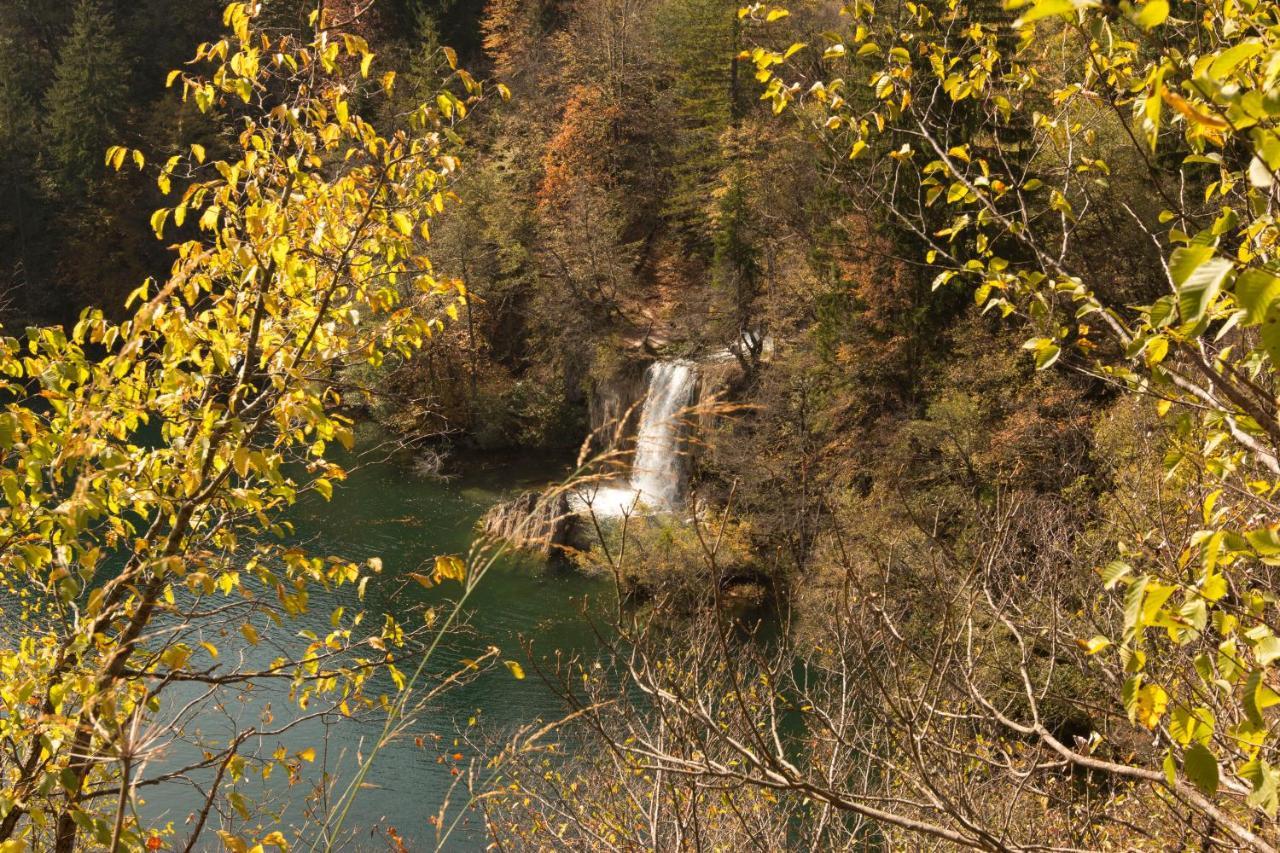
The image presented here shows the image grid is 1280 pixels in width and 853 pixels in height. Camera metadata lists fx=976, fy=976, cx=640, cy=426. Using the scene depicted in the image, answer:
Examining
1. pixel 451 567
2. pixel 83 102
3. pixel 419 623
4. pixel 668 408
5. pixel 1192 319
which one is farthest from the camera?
pixel 83 102

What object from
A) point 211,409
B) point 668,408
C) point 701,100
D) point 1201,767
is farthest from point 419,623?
point 701,100

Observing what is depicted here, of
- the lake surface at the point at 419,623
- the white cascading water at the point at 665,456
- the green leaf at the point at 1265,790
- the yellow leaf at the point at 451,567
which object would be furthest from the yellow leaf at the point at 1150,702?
the white cascading water at the point at 665,456

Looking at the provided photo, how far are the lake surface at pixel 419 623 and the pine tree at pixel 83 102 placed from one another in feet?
64.2

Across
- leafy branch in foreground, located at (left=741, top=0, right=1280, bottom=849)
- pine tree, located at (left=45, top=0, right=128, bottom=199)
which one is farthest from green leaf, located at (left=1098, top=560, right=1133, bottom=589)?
pine tree, located at (left=45, top=0, right=128, bottom=199)

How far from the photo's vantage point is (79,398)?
3123 millimetres

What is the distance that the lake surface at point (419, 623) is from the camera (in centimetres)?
1113

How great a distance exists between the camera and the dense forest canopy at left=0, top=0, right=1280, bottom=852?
2178 millimetres

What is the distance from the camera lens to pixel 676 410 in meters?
7.20

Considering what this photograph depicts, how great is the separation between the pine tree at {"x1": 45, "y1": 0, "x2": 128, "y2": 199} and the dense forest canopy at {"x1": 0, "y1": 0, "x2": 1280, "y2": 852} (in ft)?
0.62

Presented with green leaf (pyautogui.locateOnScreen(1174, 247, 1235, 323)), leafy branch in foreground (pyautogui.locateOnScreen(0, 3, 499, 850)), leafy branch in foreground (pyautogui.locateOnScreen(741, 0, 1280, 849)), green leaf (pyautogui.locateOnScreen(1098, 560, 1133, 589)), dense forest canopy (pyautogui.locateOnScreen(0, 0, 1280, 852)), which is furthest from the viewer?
leafy branch in foreground (pyautogui.locateOnScreen(0, 3, 499, 850))

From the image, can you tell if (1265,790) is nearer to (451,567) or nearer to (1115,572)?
(1115,572)

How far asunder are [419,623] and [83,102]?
29298 millimetres

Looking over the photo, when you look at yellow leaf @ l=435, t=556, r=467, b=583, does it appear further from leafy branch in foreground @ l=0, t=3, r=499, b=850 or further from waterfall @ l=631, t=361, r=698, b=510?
waterfall @ l=631, t=361, r=698, b=510

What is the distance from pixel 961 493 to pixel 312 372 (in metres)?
13.0
